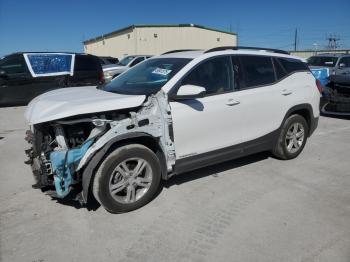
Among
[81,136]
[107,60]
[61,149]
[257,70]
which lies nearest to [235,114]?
[257,70]

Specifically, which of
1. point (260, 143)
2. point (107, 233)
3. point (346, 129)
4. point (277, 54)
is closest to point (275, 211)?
point (260, 143)

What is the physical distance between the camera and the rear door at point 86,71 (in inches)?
469

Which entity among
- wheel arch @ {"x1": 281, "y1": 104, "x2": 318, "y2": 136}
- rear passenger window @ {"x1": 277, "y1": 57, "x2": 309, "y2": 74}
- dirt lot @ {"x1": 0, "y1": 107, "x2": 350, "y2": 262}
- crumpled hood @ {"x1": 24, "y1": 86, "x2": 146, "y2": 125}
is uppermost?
rear passenger window @ {"x1": 277, "y1": 57, "x2": 309, "y2": 74}

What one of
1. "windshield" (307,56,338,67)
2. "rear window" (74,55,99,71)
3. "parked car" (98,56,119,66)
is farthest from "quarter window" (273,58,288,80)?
"parked car" (98,56,119,66)

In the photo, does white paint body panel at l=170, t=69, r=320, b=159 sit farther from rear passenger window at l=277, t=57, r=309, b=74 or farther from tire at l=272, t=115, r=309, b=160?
tire at l=272, t=115, r=309, b=160

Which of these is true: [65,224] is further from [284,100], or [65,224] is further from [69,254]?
[284,100]

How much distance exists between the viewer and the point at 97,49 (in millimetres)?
51938

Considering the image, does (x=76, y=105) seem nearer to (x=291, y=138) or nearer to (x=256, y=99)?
(x=256, y=99)

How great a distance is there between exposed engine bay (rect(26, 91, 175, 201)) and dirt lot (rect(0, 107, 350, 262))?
1.59 feet

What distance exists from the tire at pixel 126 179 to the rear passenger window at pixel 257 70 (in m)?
1.86

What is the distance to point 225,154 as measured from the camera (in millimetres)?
4598

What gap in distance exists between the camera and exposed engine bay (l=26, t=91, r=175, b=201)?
137 inches

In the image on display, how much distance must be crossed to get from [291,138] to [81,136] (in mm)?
3515

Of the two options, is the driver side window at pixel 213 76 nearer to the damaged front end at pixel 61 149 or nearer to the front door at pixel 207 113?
the front door at pixel 207 113
